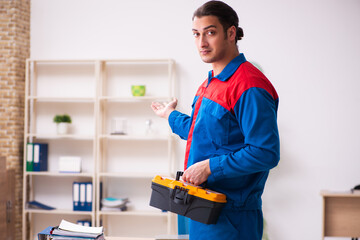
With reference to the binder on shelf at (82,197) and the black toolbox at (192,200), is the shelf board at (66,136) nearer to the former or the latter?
the binder on shelf at (82,197)

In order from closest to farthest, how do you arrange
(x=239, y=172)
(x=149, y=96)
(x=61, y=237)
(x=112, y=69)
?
1. (x=239, y=172)
2. (x=61, y=237)
3. (x=149, y=96)
4. (x=112, y=69)

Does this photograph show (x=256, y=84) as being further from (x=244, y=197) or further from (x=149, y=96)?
(x=149, y=96)

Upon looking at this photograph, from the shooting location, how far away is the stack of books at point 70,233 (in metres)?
1.89

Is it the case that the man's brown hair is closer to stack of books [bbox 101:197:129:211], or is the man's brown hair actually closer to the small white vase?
stack of books [bbox 101:197:129:211]

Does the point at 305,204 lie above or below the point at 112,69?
below

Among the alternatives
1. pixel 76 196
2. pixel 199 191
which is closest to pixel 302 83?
pixel 76 196

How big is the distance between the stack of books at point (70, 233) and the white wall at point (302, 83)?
116 inches

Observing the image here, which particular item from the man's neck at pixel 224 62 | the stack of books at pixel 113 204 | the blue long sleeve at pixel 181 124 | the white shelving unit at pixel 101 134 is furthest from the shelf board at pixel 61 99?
the man's neck at pixel 224 62

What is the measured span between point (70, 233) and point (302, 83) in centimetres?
360

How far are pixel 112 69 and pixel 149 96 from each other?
658 mm

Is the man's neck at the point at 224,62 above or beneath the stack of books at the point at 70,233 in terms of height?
above

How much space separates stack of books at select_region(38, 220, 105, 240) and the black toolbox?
0.63 m

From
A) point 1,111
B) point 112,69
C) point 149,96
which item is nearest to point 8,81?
point 1,111

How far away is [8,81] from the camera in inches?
192
